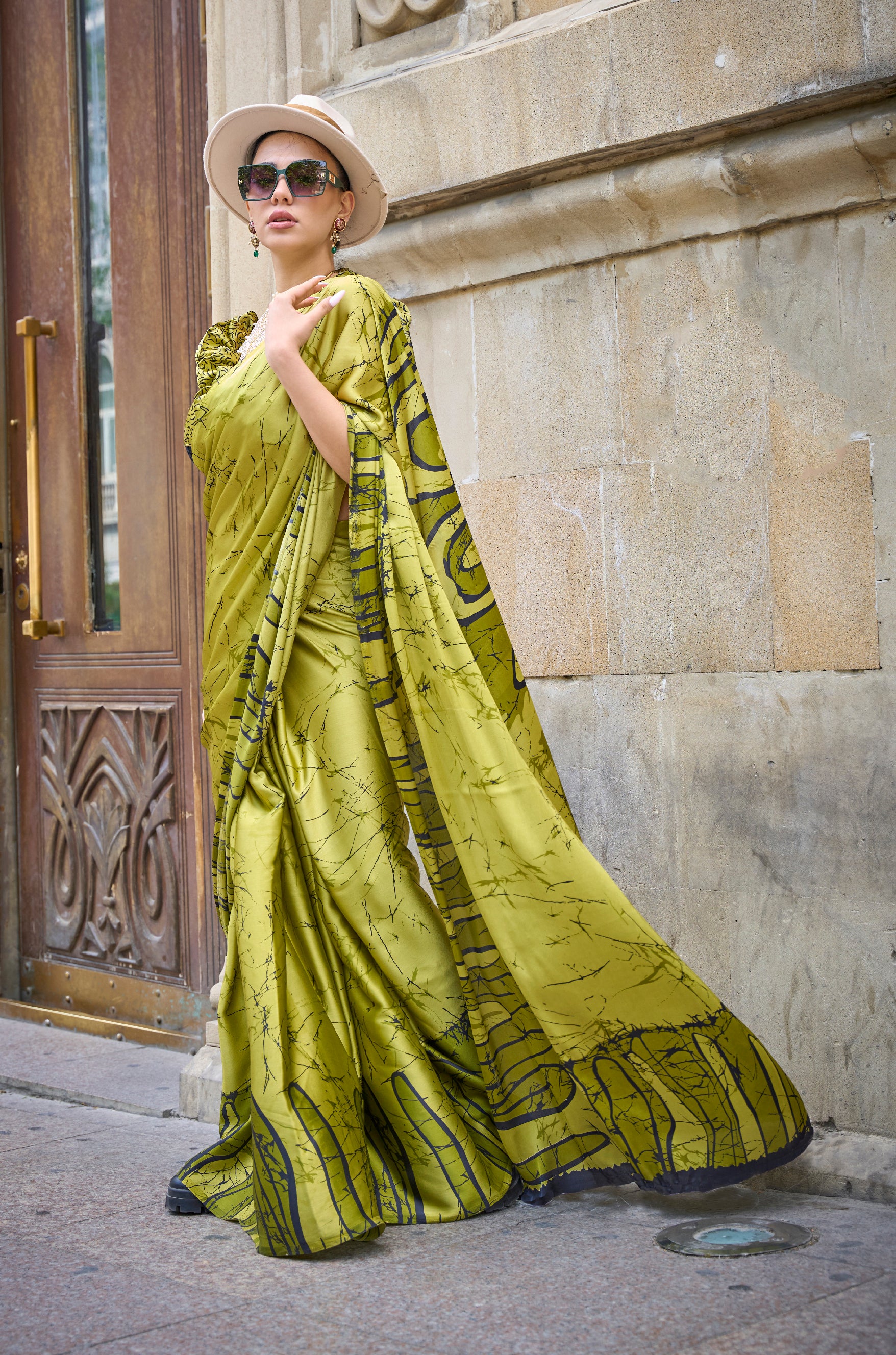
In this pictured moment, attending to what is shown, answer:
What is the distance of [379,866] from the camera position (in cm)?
284

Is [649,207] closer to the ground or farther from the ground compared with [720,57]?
closer to the ground

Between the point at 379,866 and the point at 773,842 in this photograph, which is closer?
the point at 379,866

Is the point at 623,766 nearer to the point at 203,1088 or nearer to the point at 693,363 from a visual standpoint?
the point at 693,363

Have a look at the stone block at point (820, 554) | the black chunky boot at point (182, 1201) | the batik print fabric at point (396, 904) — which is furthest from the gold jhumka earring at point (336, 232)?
the black chunky boot at point (182, 1201)

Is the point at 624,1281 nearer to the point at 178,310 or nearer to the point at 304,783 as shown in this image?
the point at 304,783

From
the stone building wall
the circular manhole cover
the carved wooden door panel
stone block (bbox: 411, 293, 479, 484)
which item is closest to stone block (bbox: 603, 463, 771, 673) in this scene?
the stone building wall

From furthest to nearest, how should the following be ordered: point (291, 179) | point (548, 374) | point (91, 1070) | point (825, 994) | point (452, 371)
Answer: point (91, 1070) < point (452, 371) < point (548, 374) < point (825, 994) < point (291, 179)

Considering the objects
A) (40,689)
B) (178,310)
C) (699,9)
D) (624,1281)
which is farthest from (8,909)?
(699,9)

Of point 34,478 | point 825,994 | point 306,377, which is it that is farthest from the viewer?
point 34,478

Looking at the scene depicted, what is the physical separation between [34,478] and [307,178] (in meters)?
2.47

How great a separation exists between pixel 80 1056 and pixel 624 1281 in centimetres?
253

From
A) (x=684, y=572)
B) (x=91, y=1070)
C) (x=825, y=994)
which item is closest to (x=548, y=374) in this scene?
(x=684, y=572)

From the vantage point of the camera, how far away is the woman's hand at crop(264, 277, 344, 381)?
277 centimetres

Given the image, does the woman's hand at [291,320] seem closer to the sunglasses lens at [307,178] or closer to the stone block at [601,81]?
the sunglasses lens at [307,178]
